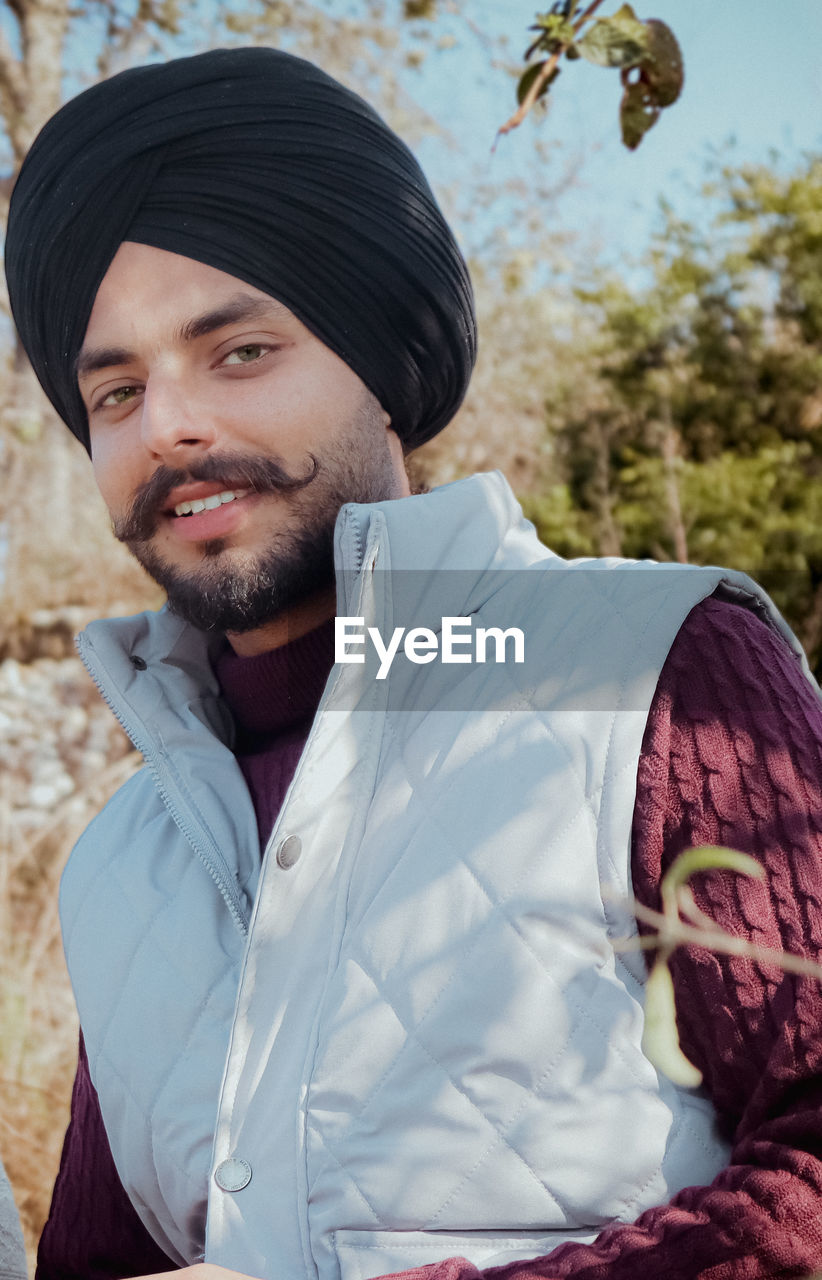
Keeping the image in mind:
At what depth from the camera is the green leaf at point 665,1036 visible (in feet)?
3.93

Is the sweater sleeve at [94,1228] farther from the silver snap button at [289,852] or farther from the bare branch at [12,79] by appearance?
the bare branch at [12,79]

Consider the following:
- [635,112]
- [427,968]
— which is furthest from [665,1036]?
[635,112]

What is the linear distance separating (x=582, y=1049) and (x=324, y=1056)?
0.28 meters

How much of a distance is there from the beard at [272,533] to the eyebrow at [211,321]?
183 mm

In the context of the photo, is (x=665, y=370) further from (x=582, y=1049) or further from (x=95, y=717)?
(x=582, y=1049)

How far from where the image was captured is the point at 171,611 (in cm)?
194

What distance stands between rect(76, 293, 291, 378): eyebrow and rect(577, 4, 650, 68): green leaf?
1137 millimetres

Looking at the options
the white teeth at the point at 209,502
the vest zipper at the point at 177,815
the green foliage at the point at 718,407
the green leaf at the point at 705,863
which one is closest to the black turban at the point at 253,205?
the white teeth at the point at 209,502

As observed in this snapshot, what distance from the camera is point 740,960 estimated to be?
116 centimetres

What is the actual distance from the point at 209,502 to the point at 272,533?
0.10m

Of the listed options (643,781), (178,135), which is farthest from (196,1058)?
(178,135)

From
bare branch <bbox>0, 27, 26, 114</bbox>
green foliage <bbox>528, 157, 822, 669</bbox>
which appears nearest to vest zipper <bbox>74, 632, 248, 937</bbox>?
green foliage <bbox>528, 157, 822, 669</bbox>

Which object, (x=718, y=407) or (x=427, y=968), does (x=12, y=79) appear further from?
(x=427, y=968)

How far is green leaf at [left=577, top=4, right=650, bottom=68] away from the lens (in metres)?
2.40
